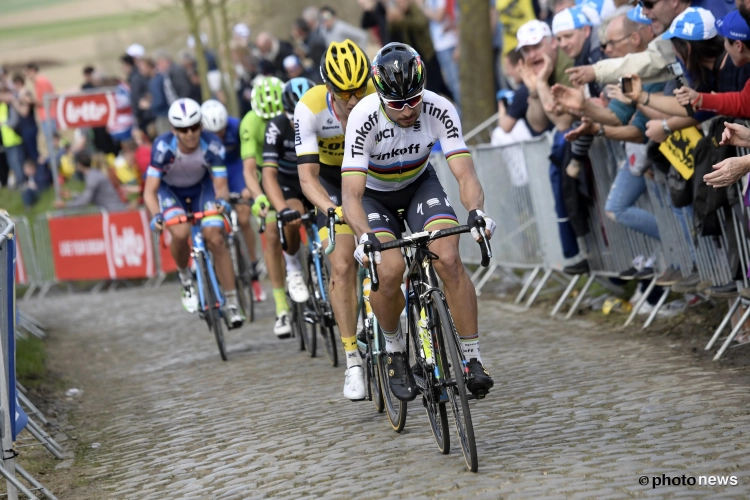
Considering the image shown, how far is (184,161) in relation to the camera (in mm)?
12023

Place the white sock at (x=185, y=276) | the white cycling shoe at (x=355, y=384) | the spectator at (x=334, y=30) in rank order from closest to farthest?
the white cycling shoe at (x=355, y=384), the white sock at (x=185, y=276), the spectator at (x=334, y=30)

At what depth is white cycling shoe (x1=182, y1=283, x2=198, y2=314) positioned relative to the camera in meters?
12.1

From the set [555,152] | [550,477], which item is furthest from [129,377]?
[550,477]

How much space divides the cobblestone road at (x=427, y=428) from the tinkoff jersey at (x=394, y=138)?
65.9 inches

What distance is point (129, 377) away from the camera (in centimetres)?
1155

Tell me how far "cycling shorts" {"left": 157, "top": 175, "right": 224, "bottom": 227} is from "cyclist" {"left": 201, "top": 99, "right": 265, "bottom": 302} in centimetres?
103

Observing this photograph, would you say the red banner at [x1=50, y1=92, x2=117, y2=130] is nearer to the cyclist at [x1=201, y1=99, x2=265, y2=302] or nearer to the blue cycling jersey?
the cyclist at [x1=201, y1=99, x2=265, y2=302]

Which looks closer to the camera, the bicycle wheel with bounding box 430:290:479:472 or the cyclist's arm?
the bicycle wheel with bounding box 430:290:479:472

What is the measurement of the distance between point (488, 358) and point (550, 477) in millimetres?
4085

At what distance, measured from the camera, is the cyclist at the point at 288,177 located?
405 inches

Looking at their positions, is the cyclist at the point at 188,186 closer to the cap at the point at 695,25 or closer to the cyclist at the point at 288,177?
the cyclist at the point at 288,177

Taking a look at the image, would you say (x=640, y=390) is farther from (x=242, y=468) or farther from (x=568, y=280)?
(x=568, y=280)

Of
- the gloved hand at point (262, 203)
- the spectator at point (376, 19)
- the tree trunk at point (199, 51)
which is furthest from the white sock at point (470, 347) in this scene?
the tree trunk at point (199, 51)

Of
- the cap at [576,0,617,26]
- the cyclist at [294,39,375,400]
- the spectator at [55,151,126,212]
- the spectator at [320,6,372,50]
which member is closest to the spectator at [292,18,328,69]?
the spectator at [320,6,372,50]
